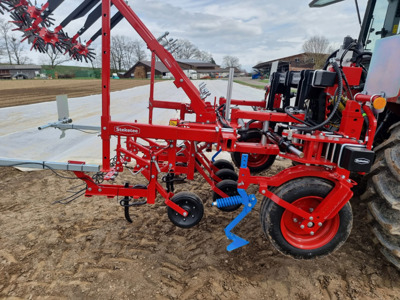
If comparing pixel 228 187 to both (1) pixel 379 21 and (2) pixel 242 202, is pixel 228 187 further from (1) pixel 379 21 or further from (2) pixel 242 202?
(1) pixel 379 21

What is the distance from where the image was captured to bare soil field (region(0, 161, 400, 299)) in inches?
90.2

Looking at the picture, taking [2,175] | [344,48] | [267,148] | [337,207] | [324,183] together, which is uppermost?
[344,48]

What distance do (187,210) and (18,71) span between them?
54720 mm

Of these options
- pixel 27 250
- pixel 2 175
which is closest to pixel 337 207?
pixel 27 250

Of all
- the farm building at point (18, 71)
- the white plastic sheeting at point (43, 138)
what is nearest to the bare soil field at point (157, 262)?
the white plastic sheeting at point (43, 138)

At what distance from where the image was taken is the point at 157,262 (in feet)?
8.61

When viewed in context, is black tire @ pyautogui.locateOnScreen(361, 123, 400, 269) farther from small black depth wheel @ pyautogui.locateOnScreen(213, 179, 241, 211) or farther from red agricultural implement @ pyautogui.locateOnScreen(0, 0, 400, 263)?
small black depth wheel @ pyautogui.locateOnScreen(213, 179, 241, 211)

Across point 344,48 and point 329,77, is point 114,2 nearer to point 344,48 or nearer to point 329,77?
point 329,77

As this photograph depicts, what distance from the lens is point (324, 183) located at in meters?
2.38

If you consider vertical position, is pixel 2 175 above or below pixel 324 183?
below

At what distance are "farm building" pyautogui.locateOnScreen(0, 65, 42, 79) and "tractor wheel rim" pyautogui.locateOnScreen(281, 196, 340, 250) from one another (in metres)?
47.6

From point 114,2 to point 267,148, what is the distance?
2011mm

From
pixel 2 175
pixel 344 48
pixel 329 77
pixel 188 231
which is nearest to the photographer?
pixel 329 77

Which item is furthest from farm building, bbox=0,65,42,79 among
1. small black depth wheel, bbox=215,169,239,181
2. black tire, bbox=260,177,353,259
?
black tire, bbox=260,177,353,259
